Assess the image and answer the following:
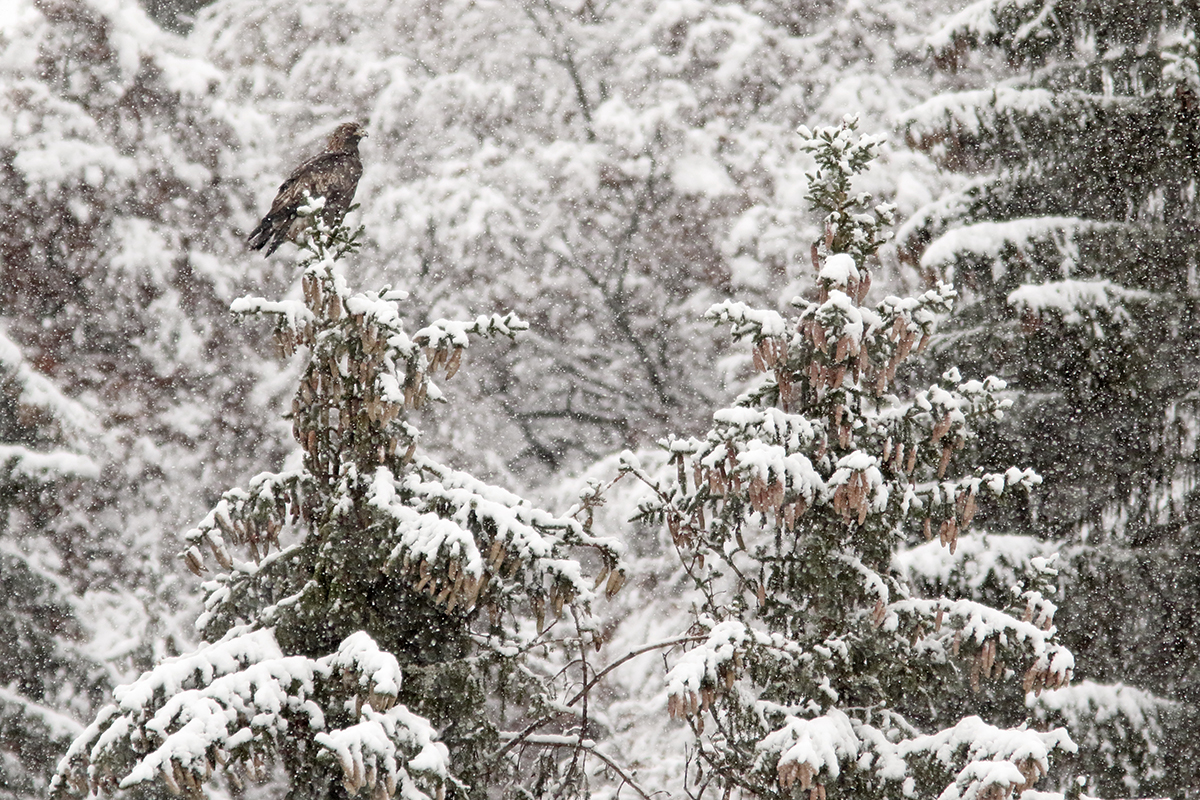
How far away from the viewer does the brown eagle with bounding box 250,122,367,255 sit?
15.8 feet

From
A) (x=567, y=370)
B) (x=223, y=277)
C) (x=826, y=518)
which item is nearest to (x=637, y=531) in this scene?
(x=567, y=370)

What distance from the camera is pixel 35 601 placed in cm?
984

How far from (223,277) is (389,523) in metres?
8.74

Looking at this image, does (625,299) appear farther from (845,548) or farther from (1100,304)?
(845,548)

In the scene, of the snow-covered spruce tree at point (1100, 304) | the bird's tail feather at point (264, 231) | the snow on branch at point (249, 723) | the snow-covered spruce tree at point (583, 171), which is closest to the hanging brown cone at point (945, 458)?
the snow on branch at point (249, 723)

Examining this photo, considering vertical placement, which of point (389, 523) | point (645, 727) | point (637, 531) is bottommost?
point (645, 727)

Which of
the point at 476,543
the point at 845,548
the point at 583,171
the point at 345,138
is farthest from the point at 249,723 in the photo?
the point at 583,171

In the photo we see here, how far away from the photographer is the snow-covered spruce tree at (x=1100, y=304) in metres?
A: 7.29

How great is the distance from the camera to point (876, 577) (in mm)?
4211

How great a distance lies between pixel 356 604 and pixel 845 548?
175 centimetres

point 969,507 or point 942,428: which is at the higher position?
point 942,428

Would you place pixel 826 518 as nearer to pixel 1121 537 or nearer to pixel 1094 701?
pixel 1094 701

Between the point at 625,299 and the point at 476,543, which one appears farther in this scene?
the point at 625,299

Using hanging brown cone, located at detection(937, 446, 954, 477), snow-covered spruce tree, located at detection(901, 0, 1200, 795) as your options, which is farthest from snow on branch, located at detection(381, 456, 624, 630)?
snow-covered spruce tree, located at detection(901, 0, 1200, 795)
